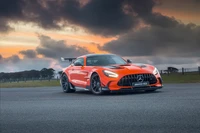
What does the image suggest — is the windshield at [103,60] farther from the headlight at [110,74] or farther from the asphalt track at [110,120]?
the asphalt track at [110,120]

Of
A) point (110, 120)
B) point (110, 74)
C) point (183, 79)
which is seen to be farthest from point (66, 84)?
point (183, 79)

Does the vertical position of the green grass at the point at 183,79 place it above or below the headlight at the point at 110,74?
above

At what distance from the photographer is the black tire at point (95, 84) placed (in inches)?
616

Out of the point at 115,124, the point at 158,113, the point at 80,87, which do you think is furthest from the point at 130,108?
the point at 80,87

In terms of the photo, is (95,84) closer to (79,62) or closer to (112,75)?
(112,75)

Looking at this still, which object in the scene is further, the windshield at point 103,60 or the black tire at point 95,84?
the windshield at point 103,60

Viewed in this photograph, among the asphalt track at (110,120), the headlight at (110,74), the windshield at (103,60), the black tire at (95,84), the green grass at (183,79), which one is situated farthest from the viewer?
the green grass at (183,79)

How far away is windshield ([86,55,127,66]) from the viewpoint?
54.4ft

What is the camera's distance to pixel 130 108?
33.1 ft

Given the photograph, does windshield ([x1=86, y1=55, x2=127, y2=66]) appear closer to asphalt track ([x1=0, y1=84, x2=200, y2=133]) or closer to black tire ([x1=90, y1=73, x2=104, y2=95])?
black tire ([x1=90, y1=73, x2=104, y2=95])

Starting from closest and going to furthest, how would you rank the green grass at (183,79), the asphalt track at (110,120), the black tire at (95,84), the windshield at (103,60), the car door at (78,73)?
1. the asphalt track at (110,120)
2. the black tire at (95,84)
3. the windshield at (103,60)
4. the car door at (78,73)
5. the green grass at (183,79)

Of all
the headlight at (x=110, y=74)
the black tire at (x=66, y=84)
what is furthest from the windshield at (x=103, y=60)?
the black tire at (x=66, y=84)

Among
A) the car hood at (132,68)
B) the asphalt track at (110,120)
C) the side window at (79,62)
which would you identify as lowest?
the asphalt track at (110,120)

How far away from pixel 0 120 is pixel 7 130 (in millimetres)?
1602
